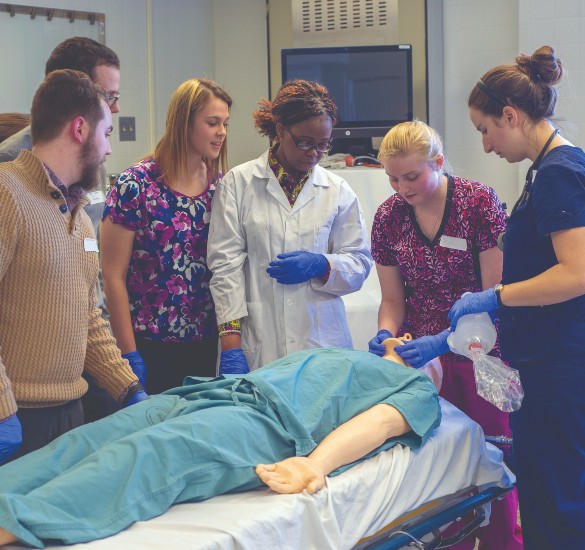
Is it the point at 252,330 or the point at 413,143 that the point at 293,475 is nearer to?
the point at 252,330

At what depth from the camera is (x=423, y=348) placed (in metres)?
2.32

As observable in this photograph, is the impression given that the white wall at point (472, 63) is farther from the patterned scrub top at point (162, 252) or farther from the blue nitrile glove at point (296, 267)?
the patterned scrub top at point (162, 252)

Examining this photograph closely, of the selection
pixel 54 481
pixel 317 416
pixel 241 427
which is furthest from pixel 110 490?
pixel 317 416

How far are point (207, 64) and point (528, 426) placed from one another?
3730mm

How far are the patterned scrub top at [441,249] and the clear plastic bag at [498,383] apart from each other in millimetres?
293

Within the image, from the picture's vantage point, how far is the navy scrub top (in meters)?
1.89

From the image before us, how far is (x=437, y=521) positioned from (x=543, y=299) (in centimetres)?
60

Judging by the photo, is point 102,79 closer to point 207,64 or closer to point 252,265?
point 252,265

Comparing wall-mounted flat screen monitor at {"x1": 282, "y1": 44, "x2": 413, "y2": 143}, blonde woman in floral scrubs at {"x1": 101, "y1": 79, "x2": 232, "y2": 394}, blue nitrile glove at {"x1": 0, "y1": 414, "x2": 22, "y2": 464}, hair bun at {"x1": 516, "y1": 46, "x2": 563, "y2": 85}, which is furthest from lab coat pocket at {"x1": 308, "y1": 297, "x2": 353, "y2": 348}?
wall-mounted flat screen monitor at {"x1": 282, "y1": 44, "x2": 413, "y2": 143}

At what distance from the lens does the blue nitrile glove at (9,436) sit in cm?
172

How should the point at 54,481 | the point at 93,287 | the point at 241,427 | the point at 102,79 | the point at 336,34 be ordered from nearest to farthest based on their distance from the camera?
the point at 54,481, the point at 241,427, the point at 93,287, the point at 102,79, the point at 336,34

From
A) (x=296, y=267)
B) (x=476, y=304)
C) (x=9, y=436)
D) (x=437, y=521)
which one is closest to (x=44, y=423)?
(x=9, y=436)

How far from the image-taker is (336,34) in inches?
187

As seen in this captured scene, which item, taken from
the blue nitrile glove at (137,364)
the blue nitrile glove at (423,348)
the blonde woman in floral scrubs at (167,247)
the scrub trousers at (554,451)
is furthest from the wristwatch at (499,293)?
the blue nitrile glove at (137,364)
